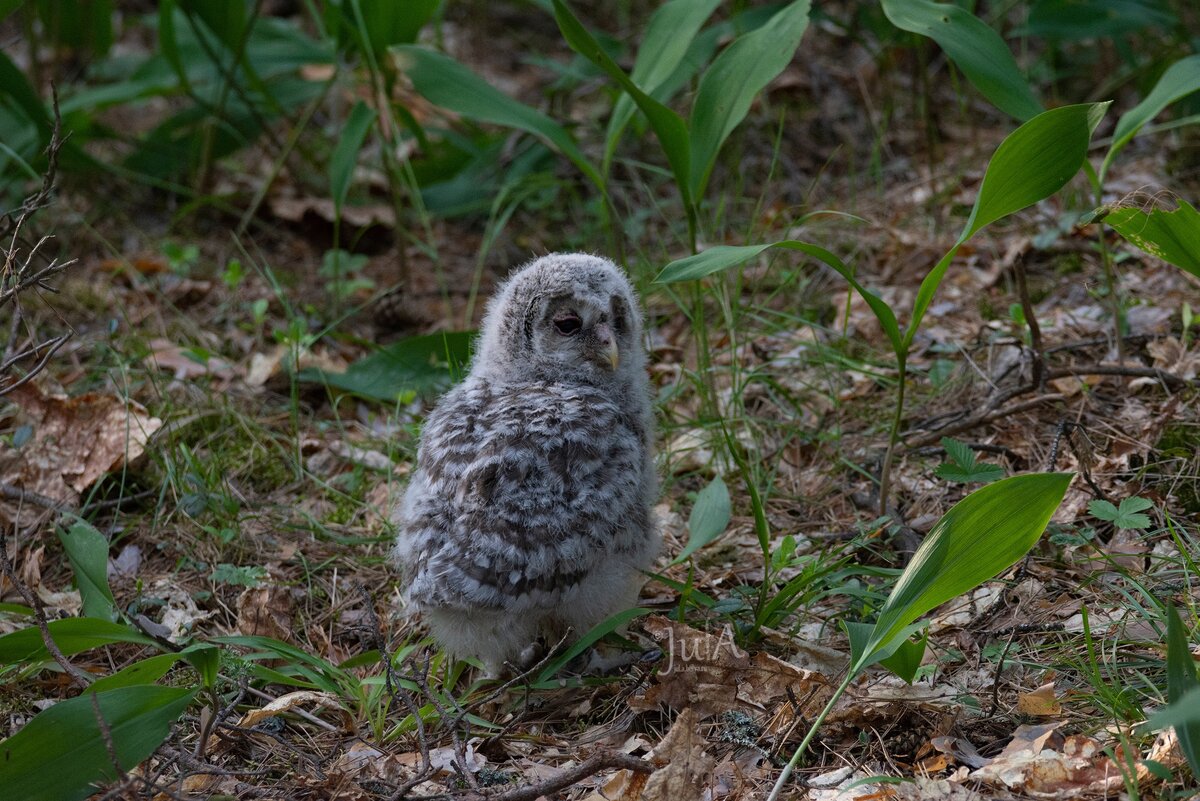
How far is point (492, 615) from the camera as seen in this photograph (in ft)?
9.98

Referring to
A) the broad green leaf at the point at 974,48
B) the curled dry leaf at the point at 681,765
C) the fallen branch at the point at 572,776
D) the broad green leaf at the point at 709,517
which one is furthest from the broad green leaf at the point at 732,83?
the fallen branch at the point at 572,776

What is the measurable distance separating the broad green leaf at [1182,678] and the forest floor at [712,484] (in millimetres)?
161

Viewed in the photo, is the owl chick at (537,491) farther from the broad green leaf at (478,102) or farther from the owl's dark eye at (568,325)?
the broad green leaf at (478,102)

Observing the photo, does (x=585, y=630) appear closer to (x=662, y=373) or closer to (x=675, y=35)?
(x=662, y=373)

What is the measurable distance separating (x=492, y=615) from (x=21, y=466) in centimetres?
234

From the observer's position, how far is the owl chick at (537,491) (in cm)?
301

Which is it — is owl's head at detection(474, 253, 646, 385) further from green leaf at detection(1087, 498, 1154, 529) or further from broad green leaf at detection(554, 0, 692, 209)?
green leaf at detection(1087, 498, 1154, 529)

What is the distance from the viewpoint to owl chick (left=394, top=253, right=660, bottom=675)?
3.01 metres

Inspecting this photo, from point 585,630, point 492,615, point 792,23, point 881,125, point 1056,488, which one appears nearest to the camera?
point 1056,488

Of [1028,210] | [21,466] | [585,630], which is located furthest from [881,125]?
[21,466]

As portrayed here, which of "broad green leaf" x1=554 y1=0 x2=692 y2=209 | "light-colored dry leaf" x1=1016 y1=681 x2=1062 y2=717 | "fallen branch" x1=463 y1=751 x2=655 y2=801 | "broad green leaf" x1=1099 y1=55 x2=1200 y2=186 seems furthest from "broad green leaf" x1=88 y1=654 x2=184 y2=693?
"broad green leaf" x1=1099 y1=55 x2=1200 y2=186

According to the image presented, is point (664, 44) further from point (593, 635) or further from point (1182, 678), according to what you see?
point (1182, 678)

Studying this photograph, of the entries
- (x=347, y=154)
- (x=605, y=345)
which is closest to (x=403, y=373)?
(x=347, y=154)

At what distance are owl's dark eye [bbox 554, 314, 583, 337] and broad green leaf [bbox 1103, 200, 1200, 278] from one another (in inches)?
62.7
